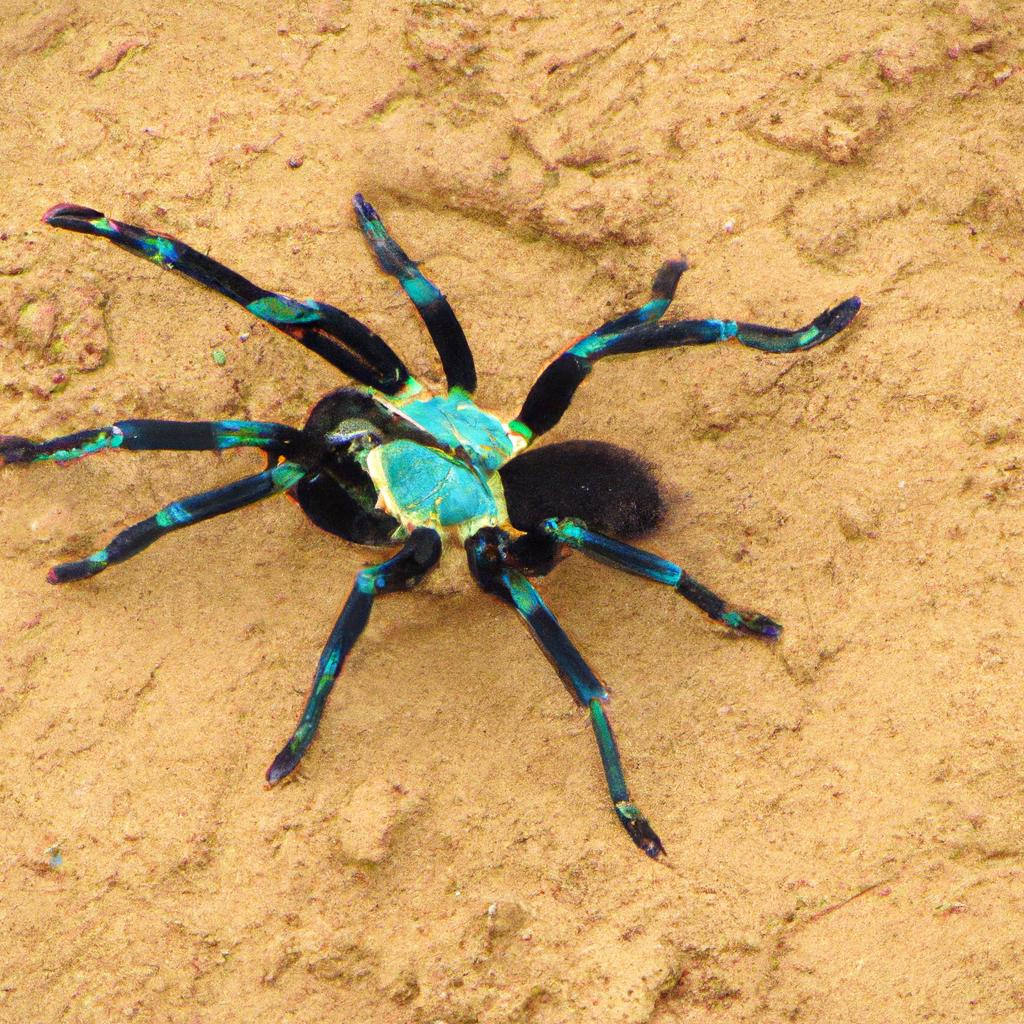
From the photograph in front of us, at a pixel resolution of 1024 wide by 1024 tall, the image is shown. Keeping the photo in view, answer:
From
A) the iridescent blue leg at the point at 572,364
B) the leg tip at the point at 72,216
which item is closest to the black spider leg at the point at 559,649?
the iridescent blue leg at the point at 572,364

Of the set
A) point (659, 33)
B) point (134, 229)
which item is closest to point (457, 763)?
point (134, 229)

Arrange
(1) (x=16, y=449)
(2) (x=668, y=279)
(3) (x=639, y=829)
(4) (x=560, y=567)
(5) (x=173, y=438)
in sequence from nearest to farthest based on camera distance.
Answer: (5) (x=173, y=438) < (3) (x=639, y=829) < (1) (x=16, y=449) < (4) (x=560, y=567) < (2) (x=668, y=279)

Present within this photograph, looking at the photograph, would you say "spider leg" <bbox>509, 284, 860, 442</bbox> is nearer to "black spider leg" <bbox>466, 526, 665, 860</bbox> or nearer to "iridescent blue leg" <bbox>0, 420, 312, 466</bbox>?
"black spider leg" <bbox>466, 526, 665, 860</bbox>

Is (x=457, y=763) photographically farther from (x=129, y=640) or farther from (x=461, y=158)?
(x=461, y=158)

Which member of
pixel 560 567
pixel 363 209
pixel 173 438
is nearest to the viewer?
pixel 173 438

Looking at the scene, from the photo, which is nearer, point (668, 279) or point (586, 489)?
point (586, 489)

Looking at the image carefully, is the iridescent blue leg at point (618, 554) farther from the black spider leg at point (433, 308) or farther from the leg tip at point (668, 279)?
the leg tip at point (668, 279)

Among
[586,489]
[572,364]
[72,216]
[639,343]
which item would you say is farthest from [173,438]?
[639,343]

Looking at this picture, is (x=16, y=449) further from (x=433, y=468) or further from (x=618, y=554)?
(x=618, y=554)
